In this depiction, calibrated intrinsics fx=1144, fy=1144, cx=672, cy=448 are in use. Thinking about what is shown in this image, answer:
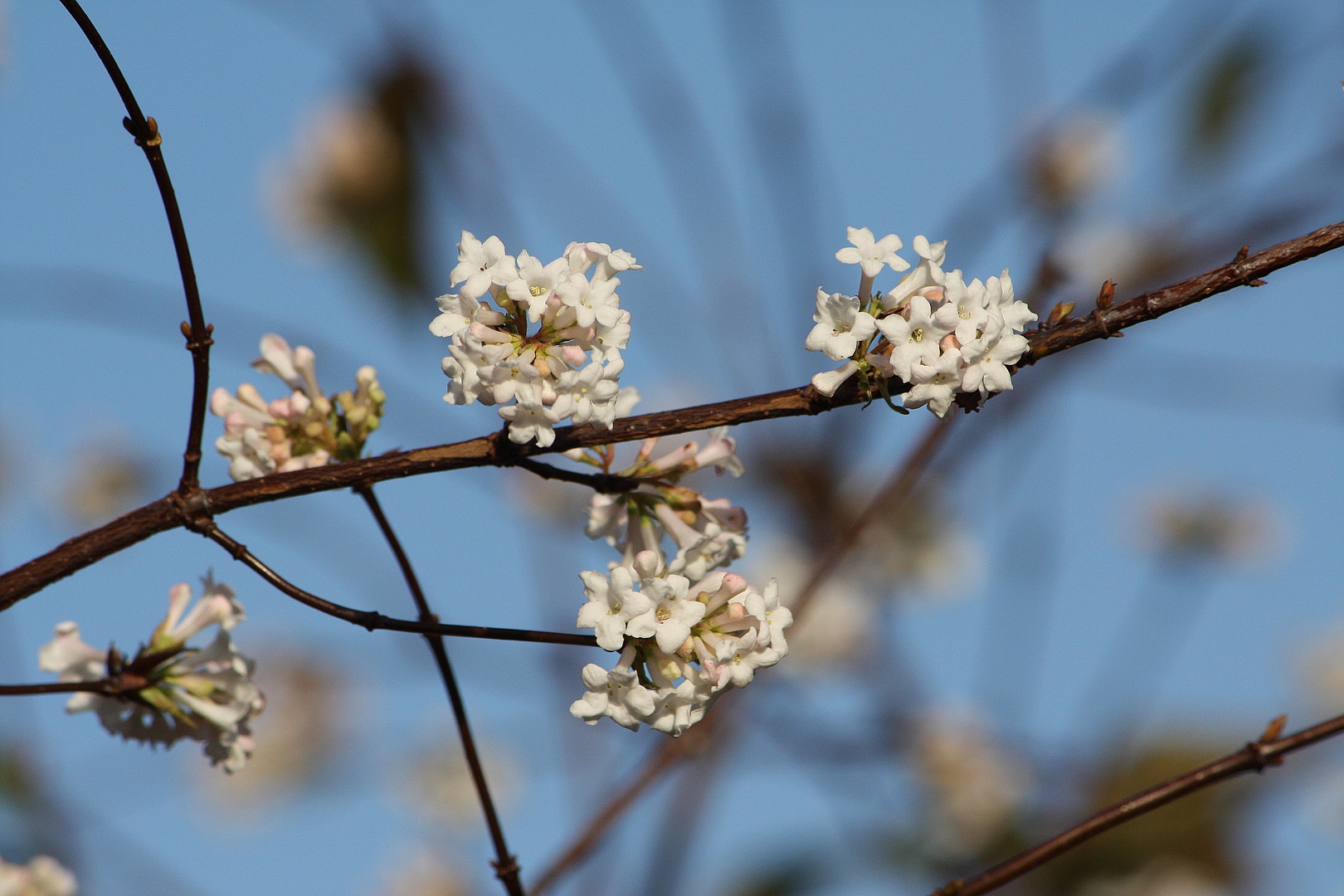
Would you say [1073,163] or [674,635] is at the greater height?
Result: [1073,163]

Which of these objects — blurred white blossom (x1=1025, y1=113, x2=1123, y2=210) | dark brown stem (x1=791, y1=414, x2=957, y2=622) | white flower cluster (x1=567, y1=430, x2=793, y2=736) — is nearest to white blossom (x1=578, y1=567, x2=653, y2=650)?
white flower cluster (x1=567, y1=430, x2=793, y2=736)

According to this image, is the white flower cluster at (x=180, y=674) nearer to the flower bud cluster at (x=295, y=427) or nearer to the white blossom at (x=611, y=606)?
the flower bud cluster at (x=295, y=427)

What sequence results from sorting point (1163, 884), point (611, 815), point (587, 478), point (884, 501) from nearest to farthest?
point (587, 478) < point (611, 815) < point (884, 501) < point (1163, 884)

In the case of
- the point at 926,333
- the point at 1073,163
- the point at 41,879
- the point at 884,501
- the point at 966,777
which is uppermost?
the point at 1073,163

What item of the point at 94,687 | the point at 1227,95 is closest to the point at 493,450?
the point at 94,687

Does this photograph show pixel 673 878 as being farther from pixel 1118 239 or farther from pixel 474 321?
pixel 1118 239

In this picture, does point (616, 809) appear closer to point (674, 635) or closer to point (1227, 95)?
point (674, 635)

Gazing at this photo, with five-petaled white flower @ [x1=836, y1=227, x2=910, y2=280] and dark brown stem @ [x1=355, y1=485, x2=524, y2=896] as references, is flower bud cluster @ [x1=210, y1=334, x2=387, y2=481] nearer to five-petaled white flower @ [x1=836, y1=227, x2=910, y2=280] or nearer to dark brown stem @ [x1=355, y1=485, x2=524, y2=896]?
dark brown stem @ [x1=355, y1=485, x2=524, y2=896]
